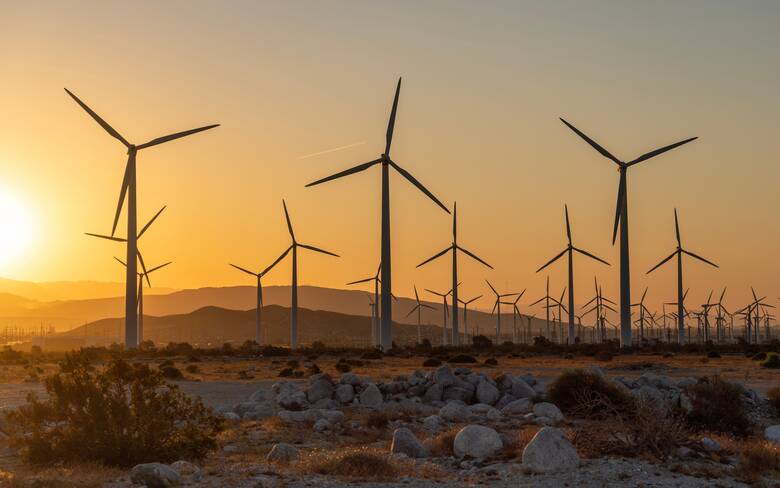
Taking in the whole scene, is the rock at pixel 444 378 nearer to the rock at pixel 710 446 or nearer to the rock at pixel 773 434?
the rock at pixel 773 434

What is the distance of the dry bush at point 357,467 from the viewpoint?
21.4 m

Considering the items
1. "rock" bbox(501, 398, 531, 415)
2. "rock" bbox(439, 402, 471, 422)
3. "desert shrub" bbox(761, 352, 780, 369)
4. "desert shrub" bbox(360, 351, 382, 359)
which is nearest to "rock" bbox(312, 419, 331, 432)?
"rock" bbox(439, 402, 471, 422)

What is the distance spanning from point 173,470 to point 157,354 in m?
74.0

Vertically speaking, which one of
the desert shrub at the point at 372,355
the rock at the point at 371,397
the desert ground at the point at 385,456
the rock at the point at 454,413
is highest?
the desert shrub at the point at 372,355

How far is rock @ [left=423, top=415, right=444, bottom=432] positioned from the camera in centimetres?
3180

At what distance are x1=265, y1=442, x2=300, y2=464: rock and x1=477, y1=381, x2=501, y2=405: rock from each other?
50.4 ft

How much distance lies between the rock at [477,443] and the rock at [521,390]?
13.8 metres

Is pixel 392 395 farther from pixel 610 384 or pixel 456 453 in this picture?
pixel 456 453

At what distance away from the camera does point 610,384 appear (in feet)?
120

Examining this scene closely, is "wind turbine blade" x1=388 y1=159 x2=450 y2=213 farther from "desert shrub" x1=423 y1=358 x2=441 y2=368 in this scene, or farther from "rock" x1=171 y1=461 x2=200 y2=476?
"rock" x1=171 y1=461 x2=200 y2=476

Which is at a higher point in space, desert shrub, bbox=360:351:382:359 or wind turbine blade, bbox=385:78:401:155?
wind turbine blade, bbox=385:78:401:155

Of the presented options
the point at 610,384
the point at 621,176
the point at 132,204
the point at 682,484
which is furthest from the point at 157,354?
the point at 682,484

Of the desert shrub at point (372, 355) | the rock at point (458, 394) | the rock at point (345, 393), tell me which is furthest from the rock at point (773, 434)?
the desert shrub at point (372, 355)

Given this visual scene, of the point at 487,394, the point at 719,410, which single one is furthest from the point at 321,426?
the point at 719,410
